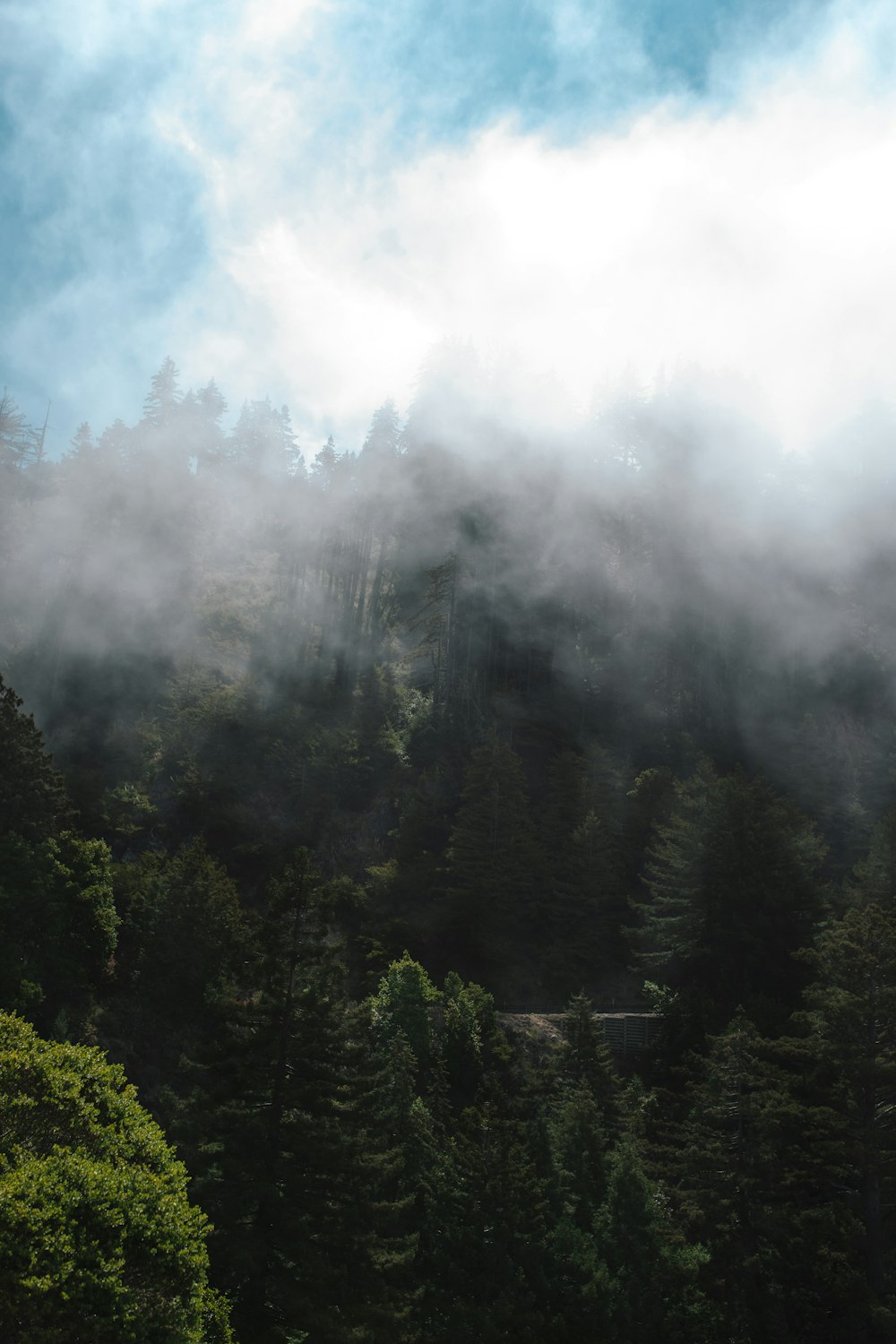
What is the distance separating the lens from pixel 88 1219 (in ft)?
57.2

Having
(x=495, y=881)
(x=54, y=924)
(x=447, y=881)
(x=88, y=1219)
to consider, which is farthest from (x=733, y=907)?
(x=88, y=1219)

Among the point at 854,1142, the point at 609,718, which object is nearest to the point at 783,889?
the point at 854,1142

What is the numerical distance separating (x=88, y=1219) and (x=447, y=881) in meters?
38.0

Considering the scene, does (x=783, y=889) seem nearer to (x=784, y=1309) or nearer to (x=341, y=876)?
(x=784, y=1309)

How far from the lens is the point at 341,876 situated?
5550 centimetres

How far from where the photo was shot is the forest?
2422cm

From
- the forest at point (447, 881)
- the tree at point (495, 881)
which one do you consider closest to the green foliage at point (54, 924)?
the forest at point (447, 881)

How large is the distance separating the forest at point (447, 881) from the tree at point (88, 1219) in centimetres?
10

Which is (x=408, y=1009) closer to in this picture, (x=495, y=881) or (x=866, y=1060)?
(x=495, y=881)

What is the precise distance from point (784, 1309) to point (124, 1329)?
866 inches

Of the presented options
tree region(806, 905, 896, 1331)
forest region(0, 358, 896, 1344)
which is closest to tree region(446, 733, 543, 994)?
forest region(0, 358, 896, 1344)

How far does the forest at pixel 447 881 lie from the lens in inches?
953

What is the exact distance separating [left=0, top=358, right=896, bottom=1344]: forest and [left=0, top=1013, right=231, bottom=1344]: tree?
0.32 ft

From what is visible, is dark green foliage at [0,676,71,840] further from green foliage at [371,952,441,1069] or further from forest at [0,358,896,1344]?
green foliage at [371,952,441,1069]
